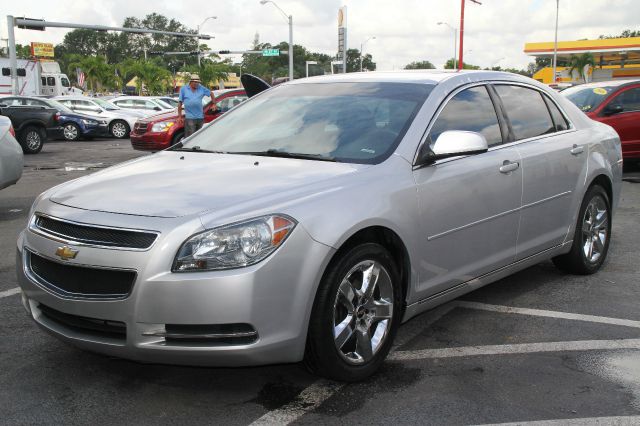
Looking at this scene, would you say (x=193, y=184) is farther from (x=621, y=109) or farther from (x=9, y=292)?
(x=621, y=109)

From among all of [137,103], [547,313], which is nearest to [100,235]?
[547,313]

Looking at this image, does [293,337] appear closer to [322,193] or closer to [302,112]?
[322,193]

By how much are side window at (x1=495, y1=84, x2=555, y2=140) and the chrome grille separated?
283 cm

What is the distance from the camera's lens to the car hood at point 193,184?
10.7 feet

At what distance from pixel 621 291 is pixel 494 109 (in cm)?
180

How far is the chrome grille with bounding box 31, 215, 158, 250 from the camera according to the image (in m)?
3.07

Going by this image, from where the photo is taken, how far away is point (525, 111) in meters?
5.05

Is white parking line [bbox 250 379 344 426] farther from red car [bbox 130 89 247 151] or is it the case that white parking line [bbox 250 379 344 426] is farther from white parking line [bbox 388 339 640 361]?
red car [bbox 130 89 247 151]

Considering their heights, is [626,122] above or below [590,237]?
above

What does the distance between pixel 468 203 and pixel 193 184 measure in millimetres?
1633

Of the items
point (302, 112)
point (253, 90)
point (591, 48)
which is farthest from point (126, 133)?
point (591, 48)

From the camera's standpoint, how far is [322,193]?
11.2 feet

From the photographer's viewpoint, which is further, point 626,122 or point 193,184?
point 626,122

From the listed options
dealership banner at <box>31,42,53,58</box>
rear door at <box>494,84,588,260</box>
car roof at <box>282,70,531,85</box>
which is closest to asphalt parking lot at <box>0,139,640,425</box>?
rear door at <box>494,84,588,260</box>
